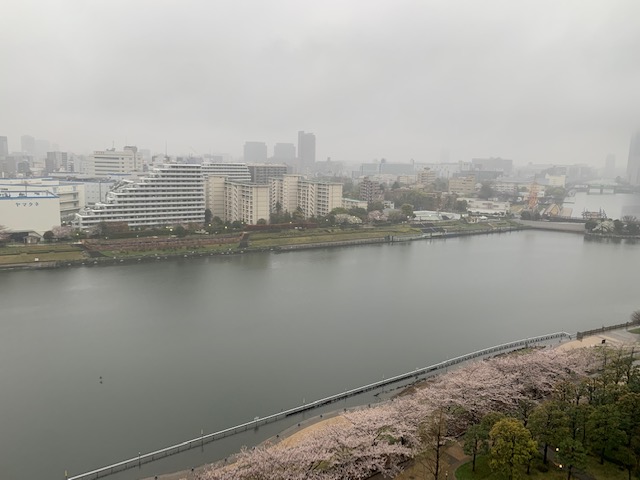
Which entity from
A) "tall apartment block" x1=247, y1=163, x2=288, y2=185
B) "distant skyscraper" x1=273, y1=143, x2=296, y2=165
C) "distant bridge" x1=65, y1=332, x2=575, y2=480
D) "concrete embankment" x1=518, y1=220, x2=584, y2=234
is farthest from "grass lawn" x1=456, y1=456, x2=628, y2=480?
"distant skyscraper" x1=273, y1=143, x2=296, y2=165

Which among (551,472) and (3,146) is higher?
(3,146)

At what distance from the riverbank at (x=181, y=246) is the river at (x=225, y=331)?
0.54 m

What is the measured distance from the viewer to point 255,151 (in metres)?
54.1

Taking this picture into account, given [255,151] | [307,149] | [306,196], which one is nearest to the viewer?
[306,196]

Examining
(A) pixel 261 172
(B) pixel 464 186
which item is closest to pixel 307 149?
(B) pixel 464 186

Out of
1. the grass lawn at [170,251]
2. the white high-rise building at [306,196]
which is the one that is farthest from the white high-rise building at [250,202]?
the white high-rise building at [306,196]

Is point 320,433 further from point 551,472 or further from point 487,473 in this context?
point 551,472

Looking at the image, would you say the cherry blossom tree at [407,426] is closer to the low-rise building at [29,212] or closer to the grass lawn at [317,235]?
the grass lawn at [317,235]

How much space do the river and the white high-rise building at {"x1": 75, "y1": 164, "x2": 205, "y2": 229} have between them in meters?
2.63

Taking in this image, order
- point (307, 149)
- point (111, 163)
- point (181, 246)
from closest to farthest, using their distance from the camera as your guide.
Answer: point (181, 246), point (111, 163), point (307, 149)

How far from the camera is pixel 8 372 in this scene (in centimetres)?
482

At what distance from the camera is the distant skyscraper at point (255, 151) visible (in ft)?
177

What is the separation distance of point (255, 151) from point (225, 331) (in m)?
49.7

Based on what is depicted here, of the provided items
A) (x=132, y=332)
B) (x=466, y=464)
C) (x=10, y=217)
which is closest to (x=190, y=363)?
(x=132, y=332)
